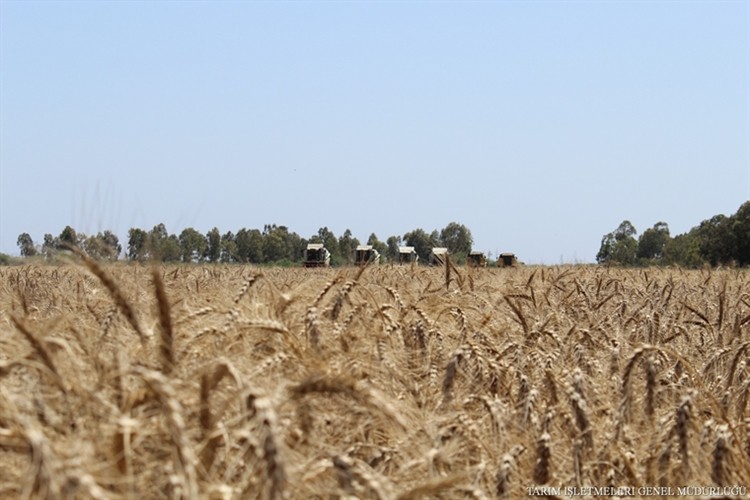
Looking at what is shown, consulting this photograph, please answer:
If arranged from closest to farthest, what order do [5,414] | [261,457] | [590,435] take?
[261,457] → [5,414] → [590,435]

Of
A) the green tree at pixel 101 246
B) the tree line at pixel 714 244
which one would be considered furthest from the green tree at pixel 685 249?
the green tree at pixel 101 246

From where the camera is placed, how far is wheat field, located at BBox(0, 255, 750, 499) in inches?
92.7

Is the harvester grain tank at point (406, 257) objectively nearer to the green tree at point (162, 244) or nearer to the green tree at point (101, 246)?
the green tree at point (162, 244)

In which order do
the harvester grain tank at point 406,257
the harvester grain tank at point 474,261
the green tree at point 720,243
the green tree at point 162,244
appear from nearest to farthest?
the green tree at point 162,244
the harvester grain tank at point 474,261
the harvester grain tank at point 406,257
the green tree at point 720,243

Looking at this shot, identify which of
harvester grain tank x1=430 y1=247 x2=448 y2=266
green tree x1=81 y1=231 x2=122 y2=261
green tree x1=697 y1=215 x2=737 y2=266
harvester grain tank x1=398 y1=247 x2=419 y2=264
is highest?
green tree x1=697 y1=215 x2=737 y2=266

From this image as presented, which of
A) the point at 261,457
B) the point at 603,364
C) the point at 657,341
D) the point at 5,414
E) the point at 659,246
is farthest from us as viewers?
the point at 659,246

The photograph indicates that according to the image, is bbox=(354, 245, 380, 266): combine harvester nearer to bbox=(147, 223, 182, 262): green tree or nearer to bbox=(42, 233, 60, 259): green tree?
bbox=(147, 223, 182, 262): green tree

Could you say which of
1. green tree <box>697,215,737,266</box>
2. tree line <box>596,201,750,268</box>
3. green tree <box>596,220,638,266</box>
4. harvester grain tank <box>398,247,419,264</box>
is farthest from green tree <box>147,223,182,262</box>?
green tree <box>596,220,638,266</box>

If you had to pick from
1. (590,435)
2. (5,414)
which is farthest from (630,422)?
(5,414)

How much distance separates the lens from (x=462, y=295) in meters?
7.39

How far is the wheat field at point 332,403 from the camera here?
235 cm

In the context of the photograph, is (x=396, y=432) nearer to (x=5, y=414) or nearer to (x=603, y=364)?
(x=5, y=414)

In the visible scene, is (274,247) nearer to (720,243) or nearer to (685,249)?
(685,249)

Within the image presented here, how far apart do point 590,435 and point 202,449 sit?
196 centimetres
